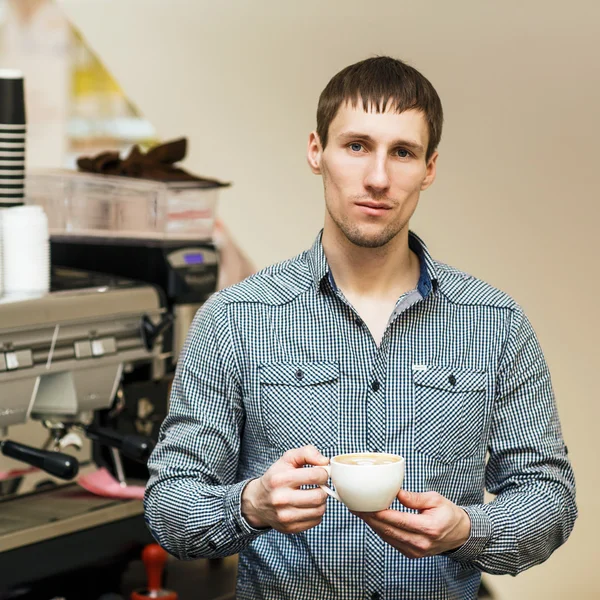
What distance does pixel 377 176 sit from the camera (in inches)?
55.6

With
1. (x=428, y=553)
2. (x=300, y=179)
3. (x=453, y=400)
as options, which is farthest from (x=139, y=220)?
(x=428, y=553)

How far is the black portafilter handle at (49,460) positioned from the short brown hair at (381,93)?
0.74 m

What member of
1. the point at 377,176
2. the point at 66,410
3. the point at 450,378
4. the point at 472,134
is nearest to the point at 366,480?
the point at 450,378

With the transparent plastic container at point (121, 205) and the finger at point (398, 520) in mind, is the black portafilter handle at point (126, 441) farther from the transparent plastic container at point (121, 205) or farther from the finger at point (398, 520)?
the finger at point (398, 520)

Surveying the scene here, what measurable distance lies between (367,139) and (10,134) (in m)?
0.85

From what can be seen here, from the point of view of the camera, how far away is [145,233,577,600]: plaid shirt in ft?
4.66

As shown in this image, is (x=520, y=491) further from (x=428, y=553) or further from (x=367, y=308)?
(x=367, y=308)

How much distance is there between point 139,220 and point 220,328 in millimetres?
936

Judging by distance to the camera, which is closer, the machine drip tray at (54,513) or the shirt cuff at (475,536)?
the shirt cuff at (475,536)

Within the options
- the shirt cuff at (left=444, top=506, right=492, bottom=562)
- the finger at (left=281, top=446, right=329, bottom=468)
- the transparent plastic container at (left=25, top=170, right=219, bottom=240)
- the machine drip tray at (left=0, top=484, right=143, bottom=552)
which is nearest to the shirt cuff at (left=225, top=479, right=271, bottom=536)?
the finger at (left=281, top=446, right=329, bottom=468)

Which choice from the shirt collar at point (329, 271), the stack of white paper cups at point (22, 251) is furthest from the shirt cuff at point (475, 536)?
the stack of white paper cups at point (22, 251)

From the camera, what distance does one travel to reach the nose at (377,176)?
141 cm

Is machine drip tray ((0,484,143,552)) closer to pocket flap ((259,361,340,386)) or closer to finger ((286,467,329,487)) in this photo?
pocket flap ((259,361,340,386))

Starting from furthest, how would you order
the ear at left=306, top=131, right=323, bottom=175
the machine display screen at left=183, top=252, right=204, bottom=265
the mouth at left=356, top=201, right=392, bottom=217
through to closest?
the machine display screen at left=183, top=252, right=204, bottom=265 → the ear at left=306, top=131, right=323, bottom=175 → the mouth at left=356, top=201, right=392, bottom=217
